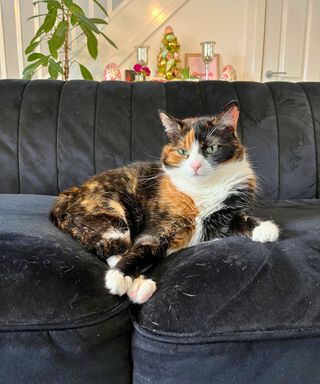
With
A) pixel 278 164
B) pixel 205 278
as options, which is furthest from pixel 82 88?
pixel 205 278

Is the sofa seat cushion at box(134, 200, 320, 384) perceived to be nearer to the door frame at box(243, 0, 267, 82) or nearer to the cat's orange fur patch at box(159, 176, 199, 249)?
the cat's orange fur patch at box(159, 176, 199, 249)

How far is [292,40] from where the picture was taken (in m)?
2.98

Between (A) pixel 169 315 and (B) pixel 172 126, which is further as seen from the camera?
(B) pixel 172 126

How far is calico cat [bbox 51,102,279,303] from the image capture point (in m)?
1.02

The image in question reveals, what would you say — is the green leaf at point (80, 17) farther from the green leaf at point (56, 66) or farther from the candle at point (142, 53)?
the candle at point (142, 53)

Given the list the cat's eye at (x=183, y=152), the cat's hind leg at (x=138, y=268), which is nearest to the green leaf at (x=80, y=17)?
the cat's eye at (x=183, y=152)

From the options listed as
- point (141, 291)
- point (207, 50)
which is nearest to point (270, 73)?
point (207, 50)

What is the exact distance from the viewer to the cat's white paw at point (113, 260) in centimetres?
96

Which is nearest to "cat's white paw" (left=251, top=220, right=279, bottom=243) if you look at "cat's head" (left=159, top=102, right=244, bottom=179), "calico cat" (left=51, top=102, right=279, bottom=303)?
"calico cat" (left=51, top=102, right=279, bottom=303)

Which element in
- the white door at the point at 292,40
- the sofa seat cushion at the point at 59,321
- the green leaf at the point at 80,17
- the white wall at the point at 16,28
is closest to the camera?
the sofa seat cushion at the point at 59,321

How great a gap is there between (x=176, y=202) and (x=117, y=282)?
15.8 inches

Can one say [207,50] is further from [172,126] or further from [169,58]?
[172,126]

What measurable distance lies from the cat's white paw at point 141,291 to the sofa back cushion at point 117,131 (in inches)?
32.8

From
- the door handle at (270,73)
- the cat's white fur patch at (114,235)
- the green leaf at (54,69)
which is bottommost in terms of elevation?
the cat's white fur patch at (114,235)
